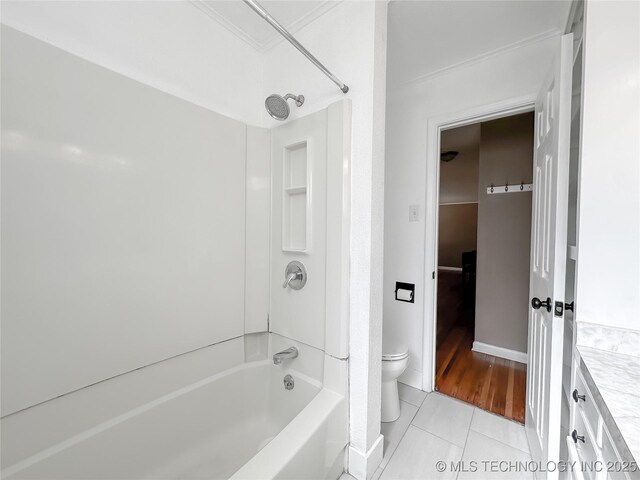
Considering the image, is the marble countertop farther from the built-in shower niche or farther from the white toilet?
the built-in shower niche

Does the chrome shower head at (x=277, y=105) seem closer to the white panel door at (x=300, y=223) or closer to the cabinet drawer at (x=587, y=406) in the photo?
the white panel door at (x=300, y=223)

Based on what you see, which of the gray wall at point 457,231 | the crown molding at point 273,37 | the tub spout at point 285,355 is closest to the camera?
the crown molding at point 273,37

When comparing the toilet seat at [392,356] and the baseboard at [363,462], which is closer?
the baseboard at [363,462]

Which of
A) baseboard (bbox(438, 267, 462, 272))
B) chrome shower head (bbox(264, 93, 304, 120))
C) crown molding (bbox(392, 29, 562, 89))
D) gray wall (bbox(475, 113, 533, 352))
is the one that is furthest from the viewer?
baseboard (bbox(438, 267, 462, 272))

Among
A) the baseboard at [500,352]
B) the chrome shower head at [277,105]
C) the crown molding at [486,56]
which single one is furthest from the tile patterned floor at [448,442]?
the crown molding at [486,56]

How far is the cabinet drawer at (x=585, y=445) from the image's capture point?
715 millimetres

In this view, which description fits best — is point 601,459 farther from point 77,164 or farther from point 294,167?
point 77,164

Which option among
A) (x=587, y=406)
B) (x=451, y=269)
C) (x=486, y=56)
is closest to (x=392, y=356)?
(x=587, y=406)

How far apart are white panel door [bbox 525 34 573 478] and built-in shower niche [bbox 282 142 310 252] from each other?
1.18 meters

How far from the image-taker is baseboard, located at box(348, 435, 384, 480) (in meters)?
1.27

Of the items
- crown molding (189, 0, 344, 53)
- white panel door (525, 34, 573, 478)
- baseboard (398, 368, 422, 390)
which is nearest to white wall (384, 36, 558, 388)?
baseboard (398, 368, 422, 390)

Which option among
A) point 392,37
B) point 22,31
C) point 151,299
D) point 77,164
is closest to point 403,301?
point 151,299

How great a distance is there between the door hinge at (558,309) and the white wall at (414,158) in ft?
3.03

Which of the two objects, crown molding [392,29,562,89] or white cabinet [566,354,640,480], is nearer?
white cabinet [566,354,640,480]
